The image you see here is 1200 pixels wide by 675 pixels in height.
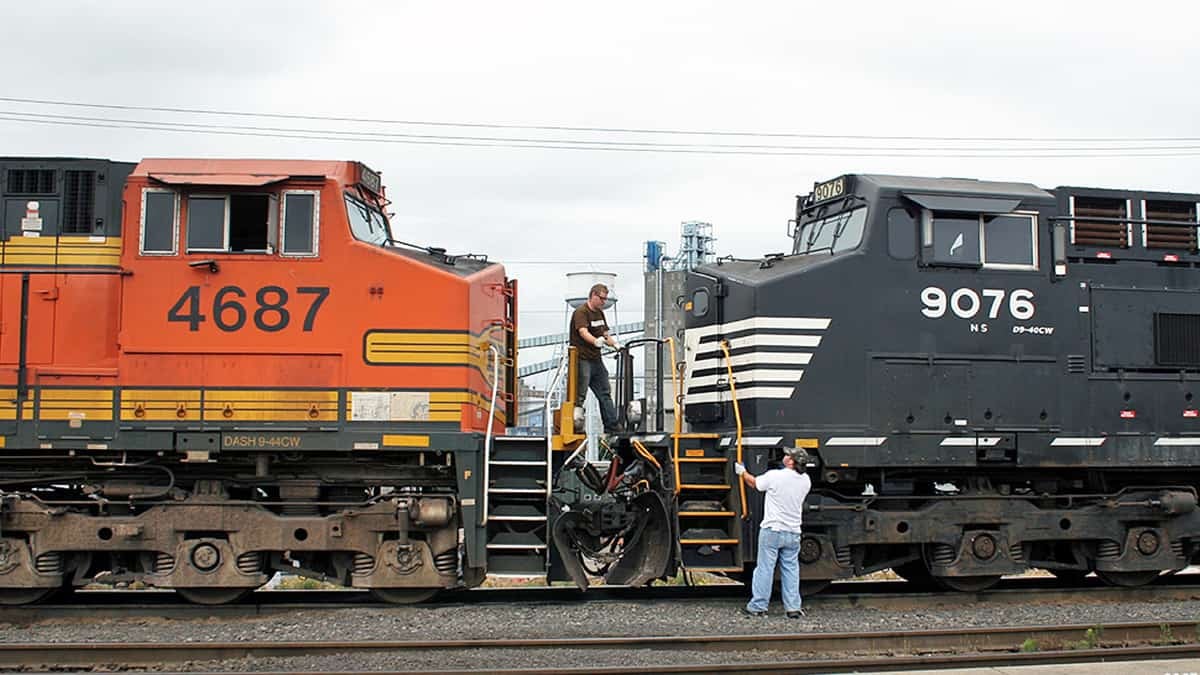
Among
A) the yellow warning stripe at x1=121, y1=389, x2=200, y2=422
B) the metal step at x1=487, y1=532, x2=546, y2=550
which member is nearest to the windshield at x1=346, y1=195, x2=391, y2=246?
the yellow warning stripe at x1=121, y1=389, x2=200, y2=422

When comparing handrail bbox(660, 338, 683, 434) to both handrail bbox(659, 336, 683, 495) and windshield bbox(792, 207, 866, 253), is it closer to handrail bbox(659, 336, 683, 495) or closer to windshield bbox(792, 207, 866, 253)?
handrail bbox(659, 336, 683, 495)

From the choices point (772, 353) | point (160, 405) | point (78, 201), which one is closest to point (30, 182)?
point (78, 201)

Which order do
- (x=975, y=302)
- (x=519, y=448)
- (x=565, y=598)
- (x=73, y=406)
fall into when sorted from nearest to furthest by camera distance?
(x=73, y=406) < (x=519, y=448) < (x=565, y=598) < (x=975, y=302)

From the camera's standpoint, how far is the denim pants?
1170cm

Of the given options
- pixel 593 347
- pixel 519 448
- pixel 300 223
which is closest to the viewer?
pixel 300 223

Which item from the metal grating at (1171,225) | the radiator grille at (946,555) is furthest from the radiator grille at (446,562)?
the metal grating at (1171,225)

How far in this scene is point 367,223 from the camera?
36.2ft

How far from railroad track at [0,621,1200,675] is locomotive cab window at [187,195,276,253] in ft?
11.9

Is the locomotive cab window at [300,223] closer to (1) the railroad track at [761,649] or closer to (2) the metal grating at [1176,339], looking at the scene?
(1) the railroad track at [761,649]

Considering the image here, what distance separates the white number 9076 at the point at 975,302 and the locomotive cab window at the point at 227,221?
6.47 metres

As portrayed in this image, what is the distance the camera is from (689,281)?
12523 mm

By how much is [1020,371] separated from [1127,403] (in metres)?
1.27

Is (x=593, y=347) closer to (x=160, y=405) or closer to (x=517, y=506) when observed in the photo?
(x=517, y=506)

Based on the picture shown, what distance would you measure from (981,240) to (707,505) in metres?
3.92
